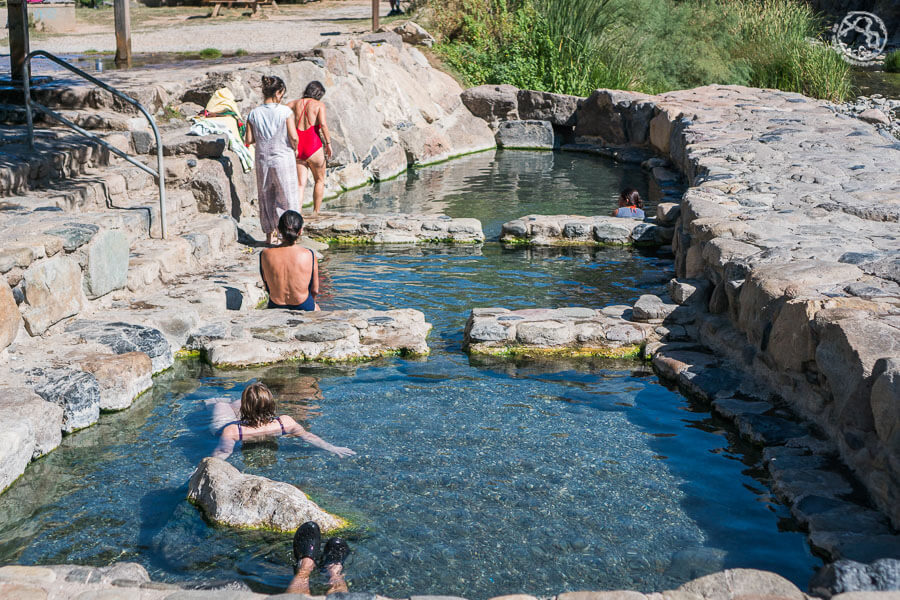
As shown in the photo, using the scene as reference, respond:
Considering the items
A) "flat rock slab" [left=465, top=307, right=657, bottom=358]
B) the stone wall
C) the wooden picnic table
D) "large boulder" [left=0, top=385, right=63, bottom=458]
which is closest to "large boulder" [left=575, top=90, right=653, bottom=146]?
the stone wall

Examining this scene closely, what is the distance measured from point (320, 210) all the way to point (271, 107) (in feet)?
9.29

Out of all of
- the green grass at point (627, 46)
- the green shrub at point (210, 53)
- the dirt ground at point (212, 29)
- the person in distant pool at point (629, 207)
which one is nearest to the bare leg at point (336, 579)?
the person in distant pool at point (629, 207)

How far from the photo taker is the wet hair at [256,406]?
5.54 m

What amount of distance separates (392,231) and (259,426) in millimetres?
5667

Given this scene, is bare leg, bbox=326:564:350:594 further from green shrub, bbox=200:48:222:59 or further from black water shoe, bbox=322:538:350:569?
green shrub, bbox=200:48:222:59

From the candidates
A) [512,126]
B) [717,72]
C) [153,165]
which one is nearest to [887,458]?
[153,165]

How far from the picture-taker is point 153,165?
9.78 m

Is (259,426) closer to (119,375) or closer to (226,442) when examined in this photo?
(226,442)

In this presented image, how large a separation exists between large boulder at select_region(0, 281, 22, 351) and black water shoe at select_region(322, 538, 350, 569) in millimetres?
2965

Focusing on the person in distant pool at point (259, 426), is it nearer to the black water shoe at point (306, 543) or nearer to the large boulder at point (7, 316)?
the black water shoe at point (306, 543)

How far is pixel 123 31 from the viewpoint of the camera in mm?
13570

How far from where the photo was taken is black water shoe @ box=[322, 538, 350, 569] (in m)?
4.20

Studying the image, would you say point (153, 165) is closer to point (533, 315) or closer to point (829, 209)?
point (533, 315)

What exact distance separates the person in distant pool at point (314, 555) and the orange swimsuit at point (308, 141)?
7264 mm
